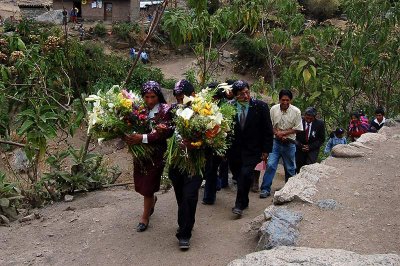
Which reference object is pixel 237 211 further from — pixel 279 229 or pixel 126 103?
pixel 126 103

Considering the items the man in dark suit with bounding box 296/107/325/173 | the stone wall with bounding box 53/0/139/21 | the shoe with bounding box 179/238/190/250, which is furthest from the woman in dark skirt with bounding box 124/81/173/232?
the stone wall with bounding box 53/0/139/21

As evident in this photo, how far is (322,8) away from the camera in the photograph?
32.7 meters

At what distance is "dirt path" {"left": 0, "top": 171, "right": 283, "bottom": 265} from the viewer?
466cm

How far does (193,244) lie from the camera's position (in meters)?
4.83

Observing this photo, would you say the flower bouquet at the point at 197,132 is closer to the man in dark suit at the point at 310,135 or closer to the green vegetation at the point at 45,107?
the green vegetation at the point at 45,107

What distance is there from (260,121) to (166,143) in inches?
48.9

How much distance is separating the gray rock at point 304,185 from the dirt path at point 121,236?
22.4 inches

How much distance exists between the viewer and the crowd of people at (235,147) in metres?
4.69

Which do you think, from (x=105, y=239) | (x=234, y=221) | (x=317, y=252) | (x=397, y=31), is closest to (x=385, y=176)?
(x=234, y=221)

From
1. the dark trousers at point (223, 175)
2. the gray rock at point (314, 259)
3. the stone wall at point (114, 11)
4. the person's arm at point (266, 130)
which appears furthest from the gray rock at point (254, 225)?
the stone wall at point (114, 11)

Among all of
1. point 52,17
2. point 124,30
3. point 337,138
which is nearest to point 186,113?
point 337,138

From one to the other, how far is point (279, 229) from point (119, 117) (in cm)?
181

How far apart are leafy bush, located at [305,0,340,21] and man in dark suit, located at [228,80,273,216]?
29018 millimetres

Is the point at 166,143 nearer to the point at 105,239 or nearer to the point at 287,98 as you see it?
the point at 105,239
